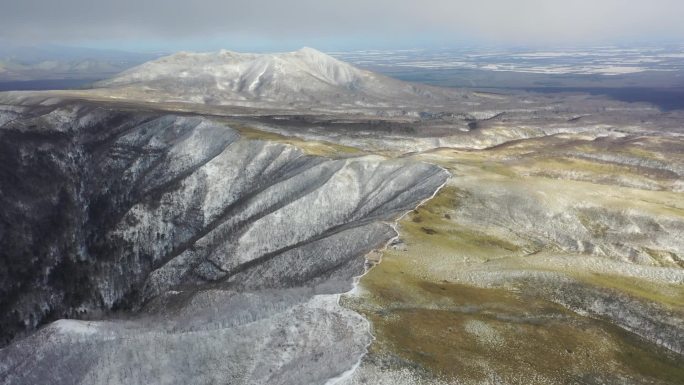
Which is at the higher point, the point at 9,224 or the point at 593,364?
the point at 593,364

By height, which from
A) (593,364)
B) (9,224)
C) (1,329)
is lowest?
(1,329)

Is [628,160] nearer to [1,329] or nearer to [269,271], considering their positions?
[269,271]

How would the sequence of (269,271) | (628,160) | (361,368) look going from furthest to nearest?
(628,160) < (269,271) < (361,368)

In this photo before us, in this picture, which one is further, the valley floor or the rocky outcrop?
the rocky outcrop

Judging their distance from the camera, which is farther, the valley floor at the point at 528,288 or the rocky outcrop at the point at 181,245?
the rocky outcrop at the point at 181,245

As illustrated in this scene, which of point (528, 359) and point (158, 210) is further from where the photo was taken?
point (158, 210)

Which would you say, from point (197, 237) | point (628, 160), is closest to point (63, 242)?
point (197, 237)

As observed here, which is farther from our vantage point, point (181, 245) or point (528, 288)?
point (181, 245)

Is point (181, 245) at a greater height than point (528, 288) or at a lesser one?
lesser
